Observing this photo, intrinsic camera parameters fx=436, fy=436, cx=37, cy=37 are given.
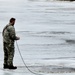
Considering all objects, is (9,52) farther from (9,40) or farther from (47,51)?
(47,51)

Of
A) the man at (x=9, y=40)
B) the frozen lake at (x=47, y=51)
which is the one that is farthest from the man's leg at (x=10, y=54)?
the frozen lake at (x=47, y=51)

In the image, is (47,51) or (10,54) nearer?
(10,54)

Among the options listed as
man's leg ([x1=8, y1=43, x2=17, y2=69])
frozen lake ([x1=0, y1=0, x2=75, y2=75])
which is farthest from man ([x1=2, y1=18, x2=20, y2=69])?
frozen lake ([x1=0, y1=0, x2=75, y2=75])

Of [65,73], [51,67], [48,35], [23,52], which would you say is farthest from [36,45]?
[65,73]

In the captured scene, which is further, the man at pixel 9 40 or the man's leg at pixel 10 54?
the man's leg at pixel 10 54

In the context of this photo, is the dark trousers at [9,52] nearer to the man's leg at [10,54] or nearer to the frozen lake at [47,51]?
the man's leg at [10,54]

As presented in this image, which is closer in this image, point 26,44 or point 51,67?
point 51,67

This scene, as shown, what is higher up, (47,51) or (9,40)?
(9,40)

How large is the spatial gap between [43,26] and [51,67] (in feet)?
51.4

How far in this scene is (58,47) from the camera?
1856 cm

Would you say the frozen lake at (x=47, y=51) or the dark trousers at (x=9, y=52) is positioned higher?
the dark trousers at (x=9, y=52)

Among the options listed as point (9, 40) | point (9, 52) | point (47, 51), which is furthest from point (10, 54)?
point (47, 51)

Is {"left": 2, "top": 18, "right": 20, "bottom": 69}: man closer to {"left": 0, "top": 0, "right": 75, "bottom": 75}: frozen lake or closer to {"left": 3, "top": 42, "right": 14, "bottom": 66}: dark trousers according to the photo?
{"left": 3, "top": 42, "right": 14, "bottom": 66}: dark trousers

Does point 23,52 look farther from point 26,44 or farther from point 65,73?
Answer: point 65,73
